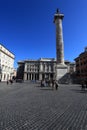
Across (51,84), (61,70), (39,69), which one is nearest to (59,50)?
(61,70)

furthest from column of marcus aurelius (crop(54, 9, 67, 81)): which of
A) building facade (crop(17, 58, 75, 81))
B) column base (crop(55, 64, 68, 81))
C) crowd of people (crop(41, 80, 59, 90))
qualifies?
building facade (crop(17, 58, 75, 81))

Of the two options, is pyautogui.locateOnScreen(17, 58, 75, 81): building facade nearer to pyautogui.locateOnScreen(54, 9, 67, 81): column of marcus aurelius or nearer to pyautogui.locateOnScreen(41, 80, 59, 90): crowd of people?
pyautogui.locateOnScreen(54, 9, 67, 81): column of marcus aurelius

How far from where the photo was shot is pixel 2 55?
187 ft

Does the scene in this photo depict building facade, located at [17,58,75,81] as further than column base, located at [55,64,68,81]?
Yes

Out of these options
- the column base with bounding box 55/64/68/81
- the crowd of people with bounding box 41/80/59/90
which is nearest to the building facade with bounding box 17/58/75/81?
the column base with bounding box 55/64/68/81

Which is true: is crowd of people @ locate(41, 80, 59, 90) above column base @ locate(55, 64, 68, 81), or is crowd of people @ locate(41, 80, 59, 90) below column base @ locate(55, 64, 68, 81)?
below

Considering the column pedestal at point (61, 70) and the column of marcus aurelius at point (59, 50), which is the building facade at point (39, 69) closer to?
the column of marcus aurelius at point (59, 50)

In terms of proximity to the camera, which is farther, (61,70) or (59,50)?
(59,50)

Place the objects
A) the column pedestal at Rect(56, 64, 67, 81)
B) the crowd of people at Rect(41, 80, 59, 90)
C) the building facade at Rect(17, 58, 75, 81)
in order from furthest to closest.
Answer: the building facade at Rect(17, 58, 75, 81) < the column pedestal at Rect(56, 64, 67, 81) < the crowd of people at Rect(41, 80, 59, 90)

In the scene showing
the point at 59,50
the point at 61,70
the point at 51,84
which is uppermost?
the point at 59,50

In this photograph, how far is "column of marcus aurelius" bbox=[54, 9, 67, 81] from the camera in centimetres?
3136

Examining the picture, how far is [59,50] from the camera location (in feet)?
107

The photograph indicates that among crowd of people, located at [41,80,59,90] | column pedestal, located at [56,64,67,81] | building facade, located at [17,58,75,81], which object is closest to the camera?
crowd of people, located at [41,80,59,90]

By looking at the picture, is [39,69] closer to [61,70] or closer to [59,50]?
[59,50]
